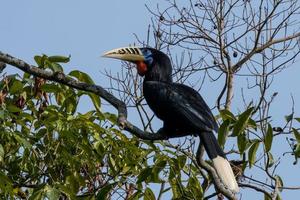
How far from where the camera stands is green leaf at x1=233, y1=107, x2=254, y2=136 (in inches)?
136

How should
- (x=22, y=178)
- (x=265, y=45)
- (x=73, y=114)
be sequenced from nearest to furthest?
1. (x=73, y=114)
2. (x=22, y=178)
3. (x=265, y=45)

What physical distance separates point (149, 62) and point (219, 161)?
0.91 metres

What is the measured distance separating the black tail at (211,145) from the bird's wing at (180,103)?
0.19ft

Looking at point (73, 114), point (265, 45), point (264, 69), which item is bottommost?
point (73, 114)

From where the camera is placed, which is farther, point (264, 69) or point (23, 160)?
point (264, 69)

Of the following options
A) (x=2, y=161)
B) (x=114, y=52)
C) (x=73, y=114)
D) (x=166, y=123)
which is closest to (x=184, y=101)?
(x=166, y=123)

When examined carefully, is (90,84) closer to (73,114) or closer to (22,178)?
(73,114)

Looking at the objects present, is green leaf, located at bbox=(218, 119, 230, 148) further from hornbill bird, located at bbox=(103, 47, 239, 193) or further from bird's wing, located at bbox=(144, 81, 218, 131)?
bird's wing, located at bbox=(144, 81, 218, 131)

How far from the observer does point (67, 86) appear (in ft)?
12.5

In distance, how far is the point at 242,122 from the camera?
11.4 feet

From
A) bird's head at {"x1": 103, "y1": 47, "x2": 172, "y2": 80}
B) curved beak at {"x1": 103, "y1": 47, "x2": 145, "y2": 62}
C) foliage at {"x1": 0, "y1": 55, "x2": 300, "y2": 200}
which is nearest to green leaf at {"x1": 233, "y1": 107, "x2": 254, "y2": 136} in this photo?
foliage at {"x1": 0, "y1": 55, "x2": 300, "y2": 200}

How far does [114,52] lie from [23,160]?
79 centimetres

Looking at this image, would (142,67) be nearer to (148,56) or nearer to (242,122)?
(148,56)

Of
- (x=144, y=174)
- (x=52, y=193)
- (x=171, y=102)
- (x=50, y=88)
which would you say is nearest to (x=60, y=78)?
(x=50, y=88)
